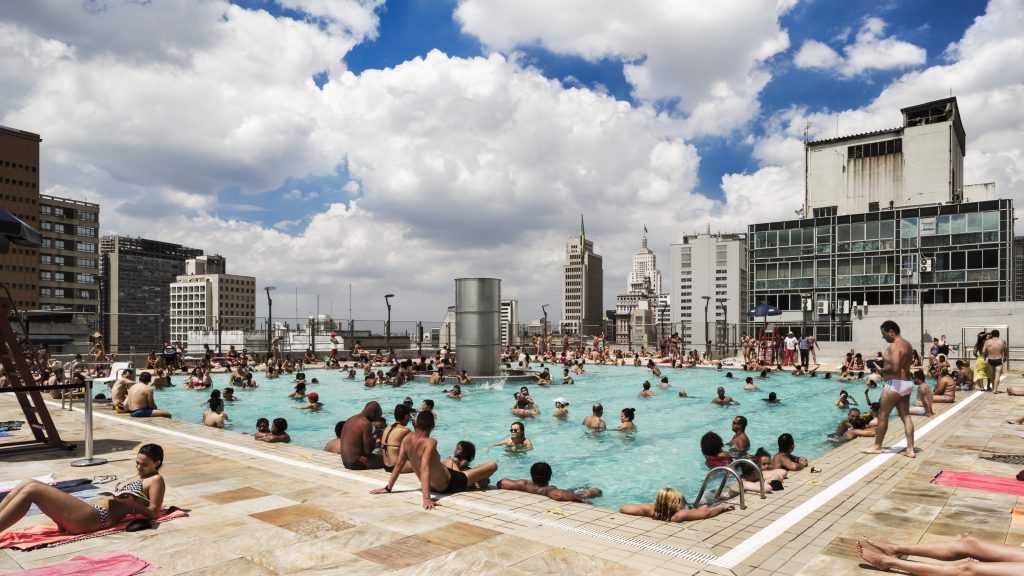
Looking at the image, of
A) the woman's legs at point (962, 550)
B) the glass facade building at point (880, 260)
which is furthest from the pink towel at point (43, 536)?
the glass facade building at point (880, 260)

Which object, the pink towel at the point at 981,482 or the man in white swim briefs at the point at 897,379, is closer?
the pink towel at the point at 981,482

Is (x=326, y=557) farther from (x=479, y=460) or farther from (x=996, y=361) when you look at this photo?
(x=996, y=361)

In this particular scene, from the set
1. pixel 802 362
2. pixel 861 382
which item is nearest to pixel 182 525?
pixel 861 382

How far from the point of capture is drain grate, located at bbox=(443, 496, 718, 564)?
5.25m

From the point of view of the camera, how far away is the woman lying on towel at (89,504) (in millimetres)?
5316

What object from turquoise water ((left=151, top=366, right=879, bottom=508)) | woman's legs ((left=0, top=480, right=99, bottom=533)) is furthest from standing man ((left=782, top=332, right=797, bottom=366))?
woman's legs ((left=0, top=480, right=99, bottom=533))

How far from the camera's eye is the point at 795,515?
648cm

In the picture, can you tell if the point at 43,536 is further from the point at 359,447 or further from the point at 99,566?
the point at 359,447

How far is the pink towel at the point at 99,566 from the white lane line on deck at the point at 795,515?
4.70 meters

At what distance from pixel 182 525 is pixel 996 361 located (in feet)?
69.2

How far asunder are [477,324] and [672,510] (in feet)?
66.2

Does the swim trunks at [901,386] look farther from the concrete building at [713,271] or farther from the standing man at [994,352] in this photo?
the concrete building at [713,271]

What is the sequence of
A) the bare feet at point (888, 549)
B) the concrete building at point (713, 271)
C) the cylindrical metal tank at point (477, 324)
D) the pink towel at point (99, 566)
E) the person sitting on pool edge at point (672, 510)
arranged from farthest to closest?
1. the concrete building at point (713, 271)
2. the cylindrical metal tank at point (477, 324)
3. the person sitting on pool edge at point (672, 510)
4. the bare feet at point (888, 549)
5. the pink towel at point (99, 566)

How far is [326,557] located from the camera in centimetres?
519
